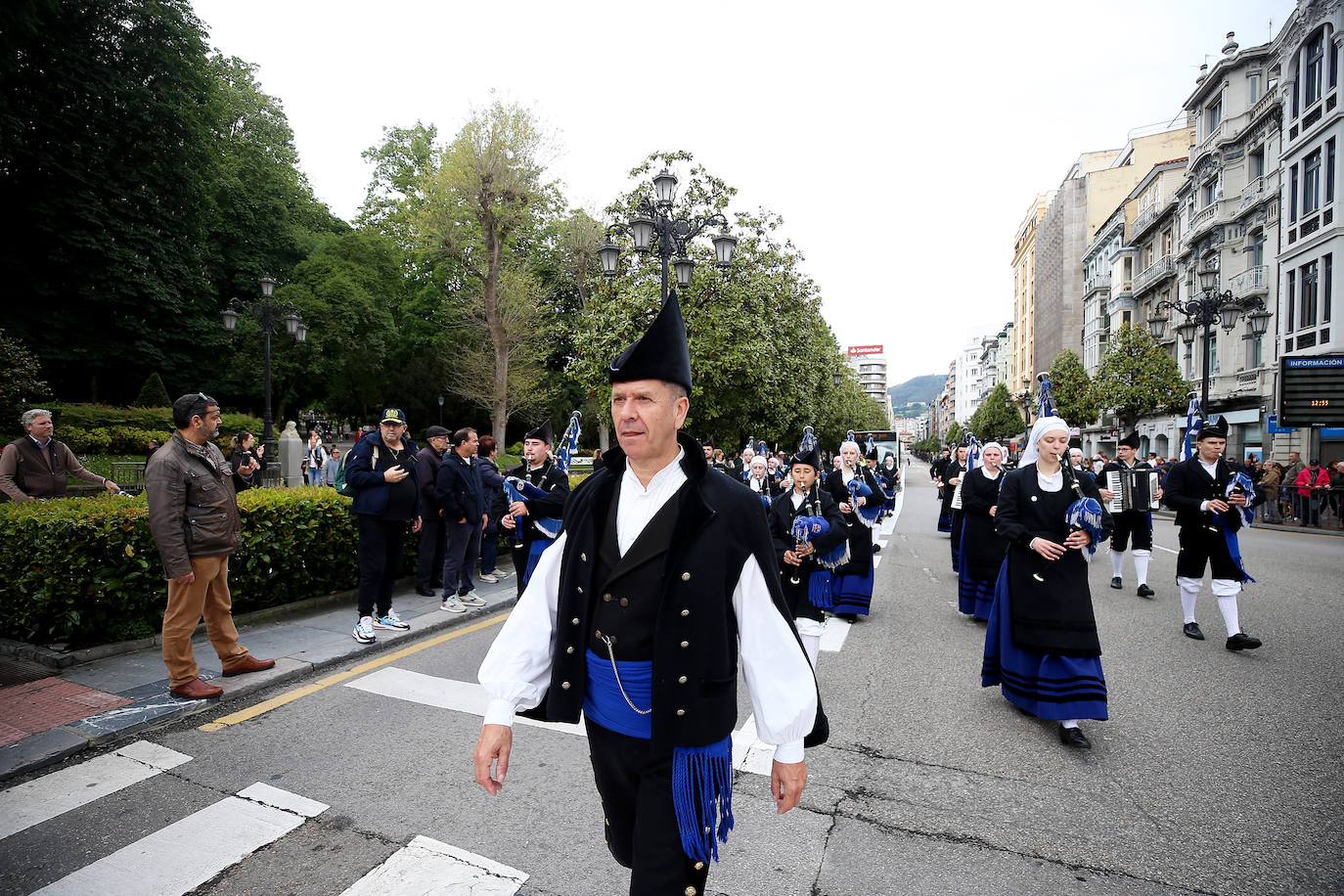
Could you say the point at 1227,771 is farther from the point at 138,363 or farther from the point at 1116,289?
the point at 1116,289

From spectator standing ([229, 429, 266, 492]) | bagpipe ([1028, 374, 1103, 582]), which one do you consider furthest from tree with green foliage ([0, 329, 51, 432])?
bagpipe ([1028, 374, 1103, 582])

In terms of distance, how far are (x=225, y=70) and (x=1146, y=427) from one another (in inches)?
2301

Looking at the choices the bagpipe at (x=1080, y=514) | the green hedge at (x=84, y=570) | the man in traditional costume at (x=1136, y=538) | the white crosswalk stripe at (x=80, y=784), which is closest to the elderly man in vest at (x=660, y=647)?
the white crosswalk stripe at (x=80, y=784)

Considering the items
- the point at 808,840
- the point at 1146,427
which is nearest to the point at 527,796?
the point at 808,840

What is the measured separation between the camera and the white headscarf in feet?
16.6

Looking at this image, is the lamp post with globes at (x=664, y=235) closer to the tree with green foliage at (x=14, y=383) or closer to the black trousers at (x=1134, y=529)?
the black trousers at (x=1134, y=529)

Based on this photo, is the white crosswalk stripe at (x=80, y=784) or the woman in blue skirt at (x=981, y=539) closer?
the white crosswalk stripe at (x=80, y=784)

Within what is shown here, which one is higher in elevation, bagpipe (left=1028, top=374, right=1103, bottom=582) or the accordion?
bagpipe (left=1028, top=374, right=1103, bottom=582)

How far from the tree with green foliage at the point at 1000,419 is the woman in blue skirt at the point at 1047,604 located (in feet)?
229

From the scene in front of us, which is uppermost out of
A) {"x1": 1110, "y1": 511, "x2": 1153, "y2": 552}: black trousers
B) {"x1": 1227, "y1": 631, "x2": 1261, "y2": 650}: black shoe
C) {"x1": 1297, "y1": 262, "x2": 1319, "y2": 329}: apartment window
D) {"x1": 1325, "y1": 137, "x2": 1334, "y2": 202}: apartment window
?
{"x1": 1325, "y1": 137, "x2": 1334, "y2": 202}: apartment window

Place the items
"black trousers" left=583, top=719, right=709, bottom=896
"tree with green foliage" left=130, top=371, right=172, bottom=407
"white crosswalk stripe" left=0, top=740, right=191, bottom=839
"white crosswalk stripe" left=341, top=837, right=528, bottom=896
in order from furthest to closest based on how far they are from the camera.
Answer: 1. "tree with green foliage" left=130, top=371, right=172, bottom=407
2. "white crosswalk stripe" left=0, top=740, right=191, bottom=839
3. "white crosswalk stripe" left=341, top=837, right=528, bottom=896
4. "black trousers" left=583, top=719, right=709, bottom=896

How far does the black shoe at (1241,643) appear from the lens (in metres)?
6.63

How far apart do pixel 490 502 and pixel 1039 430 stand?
682cm

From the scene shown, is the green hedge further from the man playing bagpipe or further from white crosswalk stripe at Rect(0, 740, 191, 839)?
the man playing bagpipe
